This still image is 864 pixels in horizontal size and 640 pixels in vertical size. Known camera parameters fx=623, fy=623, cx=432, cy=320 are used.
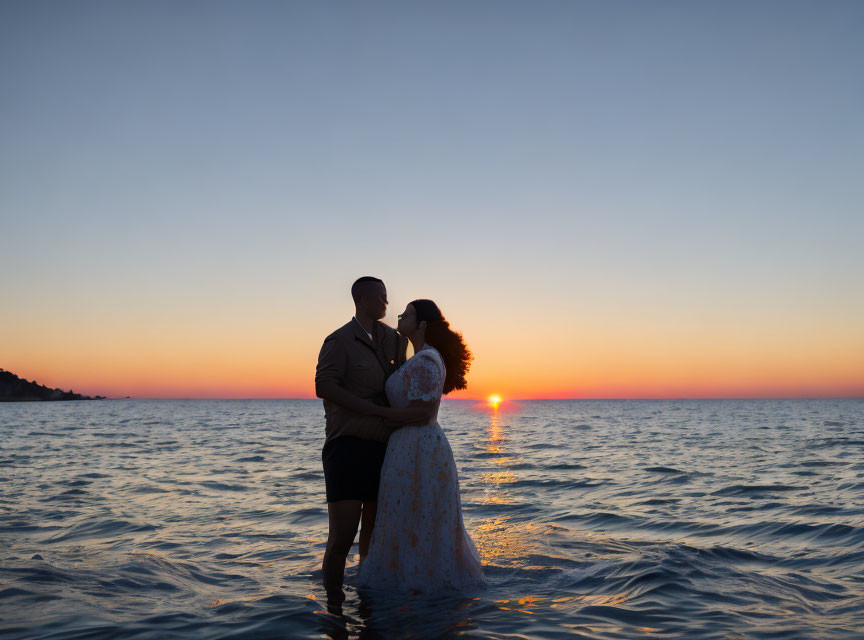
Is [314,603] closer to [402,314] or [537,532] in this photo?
[402,314]

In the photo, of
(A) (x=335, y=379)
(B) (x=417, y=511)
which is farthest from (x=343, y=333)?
(B) (x=417, y=511)

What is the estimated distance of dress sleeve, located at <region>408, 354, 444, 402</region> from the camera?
17.5 feet

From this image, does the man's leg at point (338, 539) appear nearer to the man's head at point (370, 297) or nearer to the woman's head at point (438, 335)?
the woman's head at point (438, 335)

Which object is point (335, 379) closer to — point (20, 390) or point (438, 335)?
point (438, 335)

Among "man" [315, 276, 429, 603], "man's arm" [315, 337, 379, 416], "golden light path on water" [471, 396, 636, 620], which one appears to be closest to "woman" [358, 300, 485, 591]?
"man" [315, 276, 429, 603]

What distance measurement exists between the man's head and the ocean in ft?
8.16

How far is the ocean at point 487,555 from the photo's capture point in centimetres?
492

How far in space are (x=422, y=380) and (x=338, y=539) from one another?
1566 millimetres

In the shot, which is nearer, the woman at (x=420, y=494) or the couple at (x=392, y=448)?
the couple at (x=392, y=448)

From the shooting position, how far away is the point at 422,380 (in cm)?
533

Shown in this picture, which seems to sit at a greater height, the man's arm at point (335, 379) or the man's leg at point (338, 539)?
the man's arm at point (335, 379)

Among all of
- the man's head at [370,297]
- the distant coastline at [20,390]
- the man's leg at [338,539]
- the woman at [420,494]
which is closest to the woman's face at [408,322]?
the woman at [420,494]

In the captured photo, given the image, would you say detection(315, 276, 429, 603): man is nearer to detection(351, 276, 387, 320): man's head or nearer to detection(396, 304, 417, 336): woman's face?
detection(351, 276, 387, 320): man's head

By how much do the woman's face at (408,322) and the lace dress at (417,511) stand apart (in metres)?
0.23
